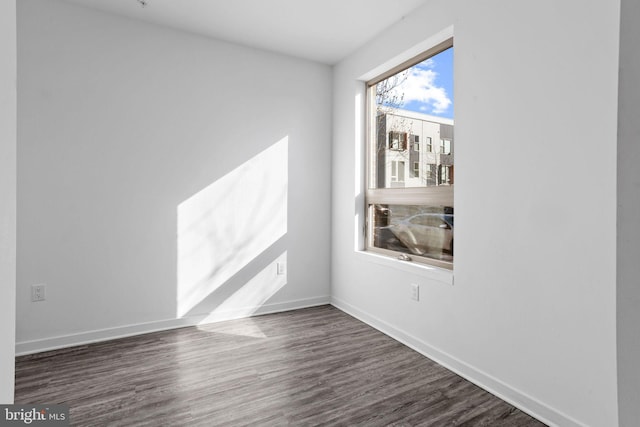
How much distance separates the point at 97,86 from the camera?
259cm

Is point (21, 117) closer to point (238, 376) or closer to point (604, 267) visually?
point (238, 376)

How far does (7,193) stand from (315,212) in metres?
3.04

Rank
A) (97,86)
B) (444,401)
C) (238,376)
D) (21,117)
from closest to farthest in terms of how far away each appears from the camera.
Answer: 1. (444,401)
2. (238,376)
3. (21,117)
4. (97,86)

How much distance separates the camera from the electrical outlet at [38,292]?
7.97ft

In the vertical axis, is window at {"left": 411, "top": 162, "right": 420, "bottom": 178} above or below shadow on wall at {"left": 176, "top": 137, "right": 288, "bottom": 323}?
above

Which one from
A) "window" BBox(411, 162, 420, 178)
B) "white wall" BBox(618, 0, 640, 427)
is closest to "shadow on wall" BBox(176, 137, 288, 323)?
"window" BBox(411, 162, 420, 178)

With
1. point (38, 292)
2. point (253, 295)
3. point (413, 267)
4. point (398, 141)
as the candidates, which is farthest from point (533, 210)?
point (38, 292)

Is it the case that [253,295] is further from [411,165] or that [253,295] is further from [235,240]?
[411,165]

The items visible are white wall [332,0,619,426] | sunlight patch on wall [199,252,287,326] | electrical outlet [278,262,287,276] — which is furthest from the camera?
electrical outlet [278,262,287,276]

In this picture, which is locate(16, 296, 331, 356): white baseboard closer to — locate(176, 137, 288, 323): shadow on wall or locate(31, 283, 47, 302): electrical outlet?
locate(176, 137, 288, 323): shadow on wall

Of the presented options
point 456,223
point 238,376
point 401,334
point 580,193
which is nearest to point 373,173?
point 456,223

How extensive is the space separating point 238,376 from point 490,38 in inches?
101

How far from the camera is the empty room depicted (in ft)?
5.51

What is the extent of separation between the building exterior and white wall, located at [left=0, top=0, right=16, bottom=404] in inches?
92.3
